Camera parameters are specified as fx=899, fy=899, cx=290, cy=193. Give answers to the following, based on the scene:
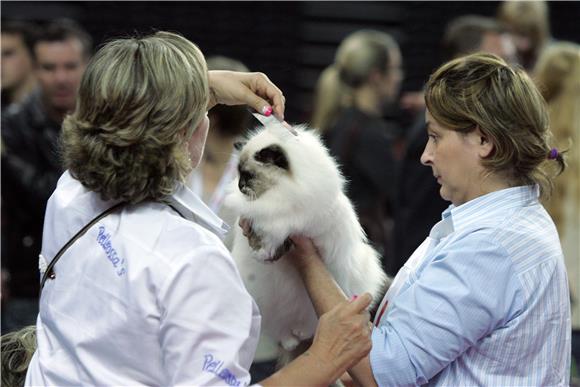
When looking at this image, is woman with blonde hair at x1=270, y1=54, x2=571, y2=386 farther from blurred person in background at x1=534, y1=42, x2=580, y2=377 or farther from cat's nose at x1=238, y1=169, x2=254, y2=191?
blurred person in background at x1=534, y1=42, x2=580, y2=377

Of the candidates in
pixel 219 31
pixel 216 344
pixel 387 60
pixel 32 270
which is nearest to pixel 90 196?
pixel 216 344

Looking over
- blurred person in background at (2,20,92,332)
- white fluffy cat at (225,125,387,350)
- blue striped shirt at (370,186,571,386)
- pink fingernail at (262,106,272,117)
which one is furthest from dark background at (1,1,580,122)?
blue striped shirt at (370,186,571,386)

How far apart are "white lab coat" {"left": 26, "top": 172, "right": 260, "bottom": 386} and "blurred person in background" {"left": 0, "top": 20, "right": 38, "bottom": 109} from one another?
12.9 feet

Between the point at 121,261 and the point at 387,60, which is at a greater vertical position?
the point at 121,261

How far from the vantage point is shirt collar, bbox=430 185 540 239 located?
205 centimetres

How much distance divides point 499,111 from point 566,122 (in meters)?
2.48

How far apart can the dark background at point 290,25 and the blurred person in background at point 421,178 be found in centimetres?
218

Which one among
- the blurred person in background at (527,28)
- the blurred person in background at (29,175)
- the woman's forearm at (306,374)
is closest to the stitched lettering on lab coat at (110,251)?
the woman's forearm at (306,374)

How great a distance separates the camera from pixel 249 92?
7.24 ft

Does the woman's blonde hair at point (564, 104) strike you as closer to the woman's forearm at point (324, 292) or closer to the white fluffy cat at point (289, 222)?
the white fluffy cat at point (289, 222)

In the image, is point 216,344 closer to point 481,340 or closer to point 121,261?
point 121,261

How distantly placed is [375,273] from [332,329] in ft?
1.99

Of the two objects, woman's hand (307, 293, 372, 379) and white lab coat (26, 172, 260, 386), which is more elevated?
white lab coat (26, 172, 260, 386)

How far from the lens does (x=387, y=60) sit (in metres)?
4.91
